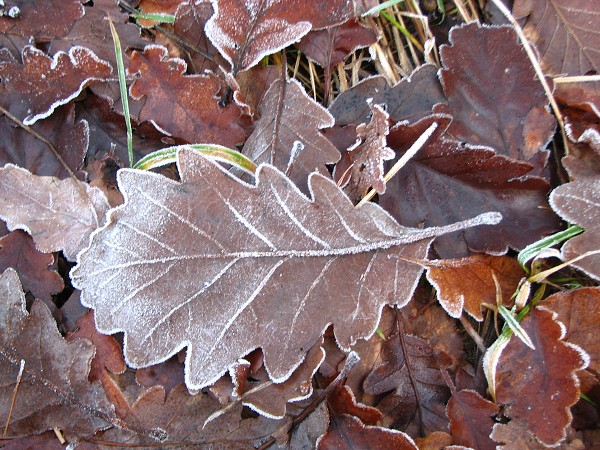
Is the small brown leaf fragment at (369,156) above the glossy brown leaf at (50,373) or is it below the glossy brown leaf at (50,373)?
above

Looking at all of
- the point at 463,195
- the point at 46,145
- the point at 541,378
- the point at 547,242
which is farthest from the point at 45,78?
the point at 541,378

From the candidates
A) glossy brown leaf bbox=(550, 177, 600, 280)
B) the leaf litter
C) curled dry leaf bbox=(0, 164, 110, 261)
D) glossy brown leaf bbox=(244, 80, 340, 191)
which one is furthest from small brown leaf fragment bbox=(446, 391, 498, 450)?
curled dry leaf bbox=(0, 164, 110, 261)

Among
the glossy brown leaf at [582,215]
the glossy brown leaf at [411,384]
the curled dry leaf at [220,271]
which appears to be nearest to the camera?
the curled dry leaf at [220,271]

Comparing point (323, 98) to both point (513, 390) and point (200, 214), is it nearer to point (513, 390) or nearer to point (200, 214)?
point (200, 214)

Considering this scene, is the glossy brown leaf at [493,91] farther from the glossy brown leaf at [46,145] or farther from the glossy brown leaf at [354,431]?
the glossy brown leaf at [46,145]

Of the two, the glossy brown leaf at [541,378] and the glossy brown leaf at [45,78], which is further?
the glossy brown leaf at [45,78]

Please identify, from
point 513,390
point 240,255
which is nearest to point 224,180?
point 240,255

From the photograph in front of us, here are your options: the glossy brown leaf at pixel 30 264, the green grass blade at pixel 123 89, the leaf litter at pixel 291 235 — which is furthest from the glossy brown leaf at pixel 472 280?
the glossy brown leaf at pixel 30 264
